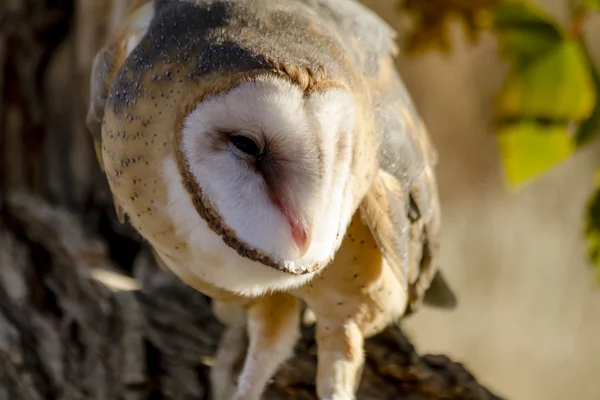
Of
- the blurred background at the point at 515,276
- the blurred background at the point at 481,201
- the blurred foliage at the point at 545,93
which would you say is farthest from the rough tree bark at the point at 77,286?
the blurred background at the point at 515,276

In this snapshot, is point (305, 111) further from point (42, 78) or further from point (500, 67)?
point (500, 67)

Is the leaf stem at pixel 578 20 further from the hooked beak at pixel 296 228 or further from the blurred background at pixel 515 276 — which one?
the hooked beak at pixel 296 228

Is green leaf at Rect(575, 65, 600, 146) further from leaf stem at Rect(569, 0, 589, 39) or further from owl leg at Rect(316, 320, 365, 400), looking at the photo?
owl leg at Rect(316, 320, 365, 400)

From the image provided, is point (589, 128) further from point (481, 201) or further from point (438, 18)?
point (481, 201)

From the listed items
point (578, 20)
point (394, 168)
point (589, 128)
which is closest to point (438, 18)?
point (578, 20)

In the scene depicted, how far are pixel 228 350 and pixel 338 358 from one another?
29cm

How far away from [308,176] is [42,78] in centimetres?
126

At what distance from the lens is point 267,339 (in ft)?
3.84

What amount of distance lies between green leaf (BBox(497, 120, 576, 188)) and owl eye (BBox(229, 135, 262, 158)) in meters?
0.90

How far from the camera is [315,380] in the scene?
1188mm

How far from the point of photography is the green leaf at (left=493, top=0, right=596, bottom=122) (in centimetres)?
136

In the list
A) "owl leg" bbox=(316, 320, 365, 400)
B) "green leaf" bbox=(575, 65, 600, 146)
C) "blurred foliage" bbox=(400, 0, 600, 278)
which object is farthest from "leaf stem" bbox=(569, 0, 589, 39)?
"owl leg" bbox=(316, 320, 365, 400)

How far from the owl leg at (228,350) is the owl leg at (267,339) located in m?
0.06

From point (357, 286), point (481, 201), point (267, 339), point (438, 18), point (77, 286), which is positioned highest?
point (438, 18)
